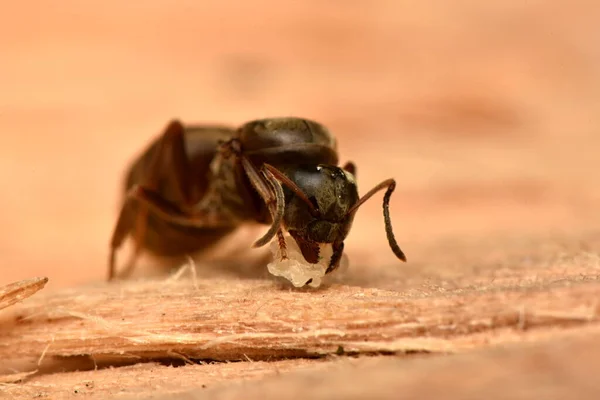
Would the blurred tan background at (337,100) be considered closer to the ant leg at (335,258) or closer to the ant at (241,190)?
the ant at (241,190)

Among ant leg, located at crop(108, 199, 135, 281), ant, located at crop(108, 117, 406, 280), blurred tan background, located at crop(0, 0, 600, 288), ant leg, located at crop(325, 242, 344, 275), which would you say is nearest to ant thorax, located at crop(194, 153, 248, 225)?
ant, located at crop(108, 117, 406, 280)

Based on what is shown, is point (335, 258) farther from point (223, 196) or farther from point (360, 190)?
point (360, 190)

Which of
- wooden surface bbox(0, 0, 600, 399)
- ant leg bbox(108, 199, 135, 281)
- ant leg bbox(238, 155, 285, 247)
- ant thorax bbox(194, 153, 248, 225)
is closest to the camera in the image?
wooden surface bbox(0, 0, 600, 399)

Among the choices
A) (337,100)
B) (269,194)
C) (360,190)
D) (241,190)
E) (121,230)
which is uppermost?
(337,100)

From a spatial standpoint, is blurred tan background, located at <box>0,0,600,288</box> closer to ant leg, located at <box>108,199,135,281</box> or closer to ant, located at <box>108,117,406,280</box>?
ant leg, located at <box>108,199,135,281</box>

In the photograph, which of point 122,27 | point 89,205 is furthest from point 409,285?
point 122,27

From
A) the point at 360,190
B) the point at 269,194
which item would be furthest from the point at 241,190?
the point at 360,190
